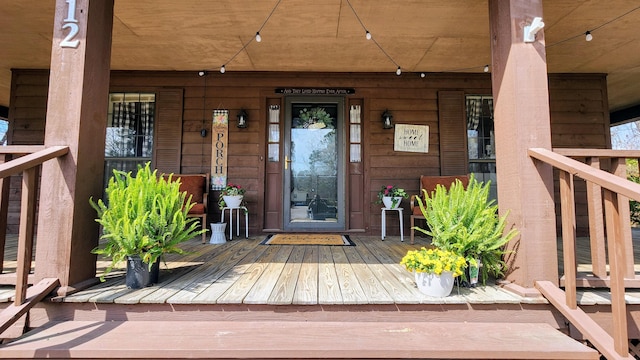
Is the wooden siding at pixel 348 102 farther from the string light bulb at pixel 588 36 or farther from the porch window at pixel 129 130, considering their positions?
the string light bulb at pixel 588 36

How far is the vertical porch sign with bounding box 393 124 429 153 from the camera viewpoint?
4359mm

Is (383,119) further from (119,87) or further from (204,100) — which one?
(119,87)

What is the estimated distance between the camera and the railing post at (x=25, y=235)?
153cm

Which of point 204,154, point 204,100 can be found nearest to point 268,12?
point 204,100

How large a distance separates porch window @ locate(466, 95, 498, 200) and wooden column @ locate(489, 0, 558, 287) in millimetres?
2653

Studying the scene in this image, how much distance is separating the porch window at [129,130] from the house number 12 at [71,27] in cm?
263

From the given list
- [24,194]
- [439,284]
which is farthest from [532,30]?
[24,194]

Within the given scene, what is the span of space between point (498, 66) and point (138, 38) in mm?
3562

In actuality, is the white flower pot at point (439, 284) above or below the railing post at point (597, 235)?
below

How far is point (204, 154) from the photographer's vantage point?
436cm

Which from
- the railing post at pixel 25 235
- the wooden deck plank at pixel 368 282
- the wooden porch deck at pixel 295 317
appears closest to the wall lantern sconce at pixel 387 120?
the wooden deck plank at pixel 368 282

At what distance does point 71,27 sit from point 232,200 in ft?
7.72

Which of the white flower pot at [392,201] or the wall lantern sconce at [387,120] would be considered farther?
the wall lantern sconce at [387,120]

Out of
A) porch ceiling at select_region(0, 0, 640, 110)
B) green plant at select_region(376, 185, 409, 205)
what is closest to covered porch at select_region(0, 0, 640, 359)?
porch ceiling at select_region(0, 0, 640, 110)
